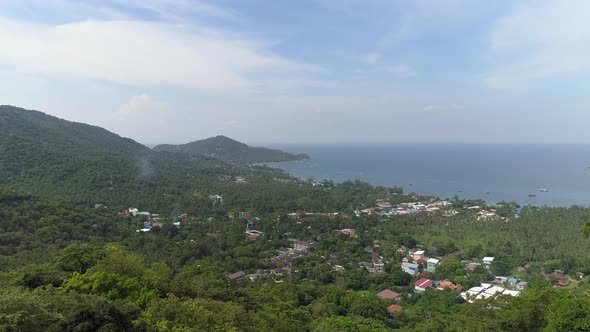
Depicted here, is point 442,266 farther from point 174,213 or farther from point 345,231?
point 174,213

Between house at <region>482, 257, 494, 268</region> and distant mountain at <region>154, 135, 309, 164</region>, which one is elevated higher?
distant mountain at <region>154, 135, 309, 164</region>

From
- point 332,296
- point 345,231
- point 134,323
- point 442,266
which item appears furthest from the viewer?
point 345,231

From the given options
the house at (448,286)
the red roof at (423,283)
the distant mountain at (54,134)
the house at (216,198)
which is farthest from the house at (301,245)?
the distant mountain at (54,134)

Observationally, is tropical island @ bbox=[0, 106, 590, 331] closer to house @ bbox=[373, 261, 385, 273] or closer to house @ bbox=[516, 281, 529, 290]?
house @ bbox=[516, 281, 529, 290]

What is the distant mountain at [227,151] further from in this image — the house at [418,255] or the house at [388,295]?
the house at [388,295]

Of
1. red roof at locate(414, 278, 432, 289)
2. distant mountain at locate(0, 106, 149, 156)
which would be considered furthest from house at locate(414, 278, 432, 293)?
distant mountain at locate(0, 106, 149, 156)

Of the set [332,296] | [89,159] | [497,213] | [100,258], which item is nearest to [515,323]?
[332,296]

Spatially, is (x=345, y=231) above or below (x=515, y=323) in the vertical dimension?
below
